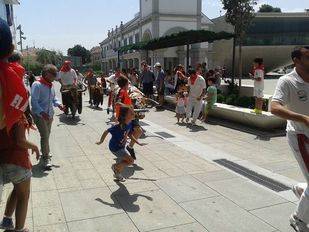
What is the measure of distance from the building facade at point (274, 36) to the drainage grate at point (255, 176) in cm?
4245

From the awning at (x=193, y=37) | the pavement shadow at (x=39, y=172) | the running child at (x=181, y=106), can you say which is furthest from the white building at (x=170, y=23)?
the pavement shadow at (x=39, y=172)

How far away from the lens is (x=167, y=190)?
5.55 meters

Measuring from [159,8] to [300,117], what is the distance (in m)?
37.8

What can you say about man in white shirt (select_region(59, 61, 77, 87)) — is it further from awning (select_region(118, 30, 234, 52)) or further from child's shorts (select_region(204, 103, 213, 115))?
awning (select_region(118, 30, 234, 52))

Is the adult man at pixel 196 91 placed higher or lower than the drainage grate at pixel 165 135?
higher

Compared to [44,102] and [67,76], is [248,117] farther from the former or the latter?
[67,76]

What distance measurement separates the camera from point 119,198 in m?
5.26

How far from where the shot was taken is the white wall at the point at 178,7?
40.3 metres

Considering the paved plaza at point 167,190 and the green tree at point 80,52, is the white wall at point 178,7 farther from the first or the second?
the green tree at point 80,52

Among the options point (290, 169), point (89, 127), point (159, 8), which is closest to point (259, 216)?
point (290, 169)

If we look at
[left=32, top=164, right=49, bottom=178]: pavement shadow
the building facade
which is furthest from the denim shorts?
the building facade

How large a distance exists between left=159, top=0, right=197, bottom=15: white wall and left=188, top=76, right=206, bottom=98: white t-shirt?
30.2 m

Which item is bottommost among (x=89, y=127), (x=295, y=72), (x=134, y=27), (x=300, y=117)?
(x=89, y=127)

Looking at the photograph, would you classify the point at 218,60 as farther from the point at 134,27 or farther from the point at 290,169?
the point at 290,169
